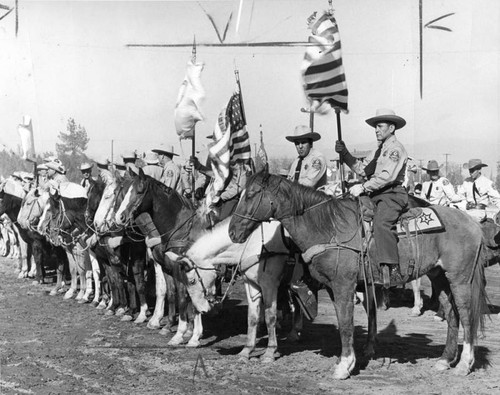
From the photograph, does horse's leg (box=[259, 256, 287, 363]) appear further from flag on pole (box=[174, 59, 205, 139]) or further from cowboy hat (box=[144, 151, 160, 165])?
cowboy hat (box=[144, 151, 160, 165])

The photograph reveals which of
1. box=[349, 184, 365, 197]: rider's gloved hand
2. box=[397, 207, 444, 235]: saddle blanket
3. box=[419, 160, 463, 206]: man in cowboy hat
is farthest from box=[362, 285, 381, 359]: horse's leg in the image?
box=[419, 160, 463, 206]: man in cowboy hat

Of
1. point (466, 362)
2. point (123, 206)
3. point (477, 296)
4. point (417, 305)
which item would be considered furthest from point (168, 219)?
point (417, 305)

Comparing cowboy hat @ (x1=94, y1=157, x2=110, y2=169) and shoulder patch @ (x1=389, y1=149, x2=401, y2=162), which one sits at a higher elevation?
cowboy hat @ (x1=94, y1=157, x2=110, y2=169)

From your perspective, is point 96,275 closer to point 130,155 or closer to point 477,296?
point 130,155

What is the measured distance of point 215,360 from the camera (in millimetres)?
8906

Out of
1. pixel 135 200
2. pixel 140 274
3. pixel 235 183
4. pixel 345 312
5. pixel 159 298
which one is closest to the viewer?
pixel 345 312

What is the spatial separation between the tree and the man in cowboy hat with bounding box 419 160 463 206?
43554 mm

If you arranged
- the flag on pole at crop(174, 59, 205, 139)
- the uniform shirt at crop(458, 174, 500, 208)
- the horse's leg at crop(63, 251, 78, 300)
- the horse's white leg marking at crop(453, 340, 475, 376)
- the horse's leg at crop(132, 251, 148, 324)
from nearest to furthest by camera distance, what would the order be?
the horse's white leg marking at crop(453, 340, 475, 376) → the flag on pole at crop(174, 59, 205, 139) → the horse's leg at crop(132, 251, 148, 324) → the uniform shirt at crop(458, 174, 500, 208) → the horse's leg at crop(63, 251, 78, 300)

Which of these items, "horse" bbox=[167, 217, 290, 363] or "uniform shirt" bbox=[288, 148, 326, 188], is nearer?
"horse" bbox=[167, 217, 290, 363]

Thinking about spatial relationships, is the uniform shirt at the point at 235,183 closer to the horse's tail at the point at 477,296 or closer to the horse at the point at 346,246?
the horse at the point at 346,246

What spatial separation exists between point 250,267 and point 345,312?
1761 millimetres

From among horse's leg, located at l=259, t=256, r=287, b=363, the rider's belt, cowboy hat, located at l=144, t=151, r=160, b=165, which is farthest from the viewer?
cowboy hat, located at l=144, t=151, r=160, b=165

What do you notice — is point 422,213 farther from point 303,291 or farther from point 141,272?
point 141,272

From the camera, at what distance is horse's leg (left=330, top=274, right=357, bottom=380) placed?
25.9 feet
